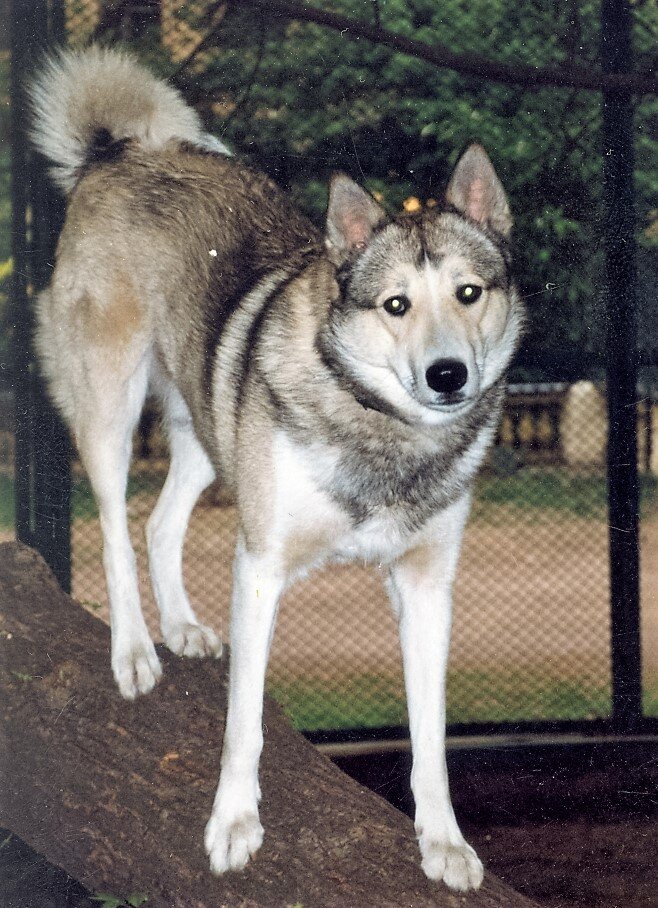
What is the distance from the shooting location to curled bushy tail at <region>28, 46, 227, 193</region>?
3061mm

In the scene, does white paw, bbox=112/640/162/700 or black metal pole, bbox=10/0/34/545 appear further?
black metal pole, bbox=10/0/34/545

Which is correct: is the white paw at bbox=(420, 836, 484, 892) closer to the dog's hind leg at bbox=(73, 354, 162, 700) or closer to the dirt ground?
the dog's hind leg at bbox=(73, 354, 162, 700)

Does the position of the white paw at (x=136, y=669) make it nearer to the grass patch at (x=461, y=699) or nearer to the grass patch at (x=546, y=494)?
the grass patch at (x=461, y=699)

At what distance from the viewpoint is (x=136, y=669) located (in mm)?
2514

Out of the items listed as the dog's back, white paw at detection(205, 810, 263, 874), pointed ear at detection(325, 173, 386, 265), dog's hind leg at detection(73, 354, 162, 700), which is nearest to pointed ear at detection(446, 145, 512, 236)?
pointed ear at detection(325, 173, 386, 265)

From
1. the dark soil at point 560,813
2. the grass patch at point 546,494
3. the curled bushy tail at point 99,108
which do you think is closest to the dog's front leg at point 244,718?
the dark soil at point 560,813

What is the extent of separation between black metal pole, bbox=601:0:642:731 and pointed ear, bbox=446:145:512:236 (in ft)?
3.97

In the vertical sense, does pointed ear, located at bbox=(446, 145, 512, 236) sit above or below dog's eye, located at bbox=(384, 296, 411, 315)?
above

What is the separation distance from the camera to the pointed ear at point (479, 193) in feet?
7.38

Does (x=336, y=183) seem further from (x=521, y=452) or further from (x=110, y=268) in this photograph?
(x=521, y=452)

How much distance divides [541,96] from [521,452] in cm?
128

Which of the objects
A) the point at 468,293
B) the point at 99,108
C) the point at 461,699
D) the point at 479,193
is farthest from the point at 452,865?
the point at 99,108

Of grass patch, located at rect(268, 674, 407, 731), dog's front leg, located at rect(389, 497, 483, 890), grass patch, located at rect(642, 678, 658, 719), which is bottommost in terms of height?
grass patch, located at rect(268, 674, 407, 731)

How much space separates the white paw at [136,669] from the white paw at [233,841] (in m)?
0.49
